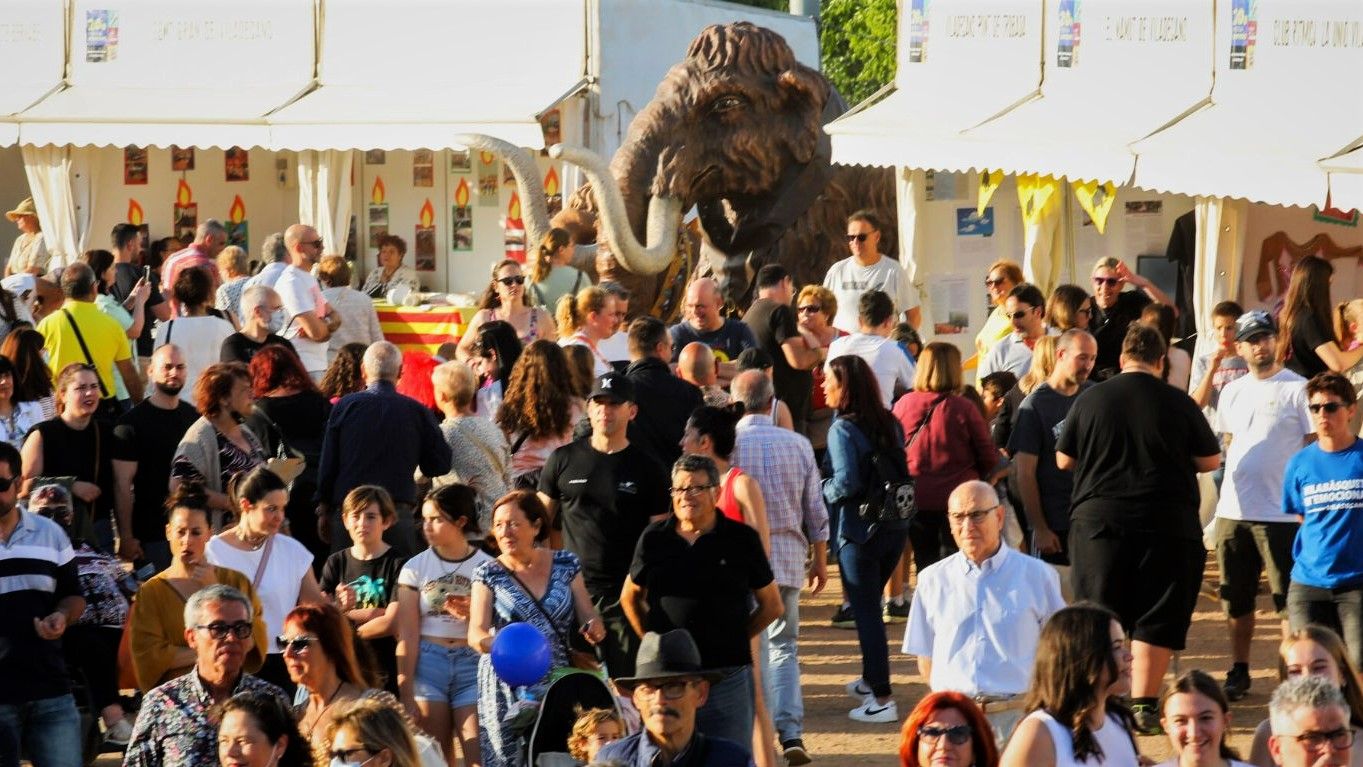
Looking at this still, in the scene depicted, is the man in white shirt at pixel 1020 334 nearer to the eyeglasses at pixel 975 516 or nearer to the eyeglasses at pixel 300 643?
the eyeglasses at pixel 975 516

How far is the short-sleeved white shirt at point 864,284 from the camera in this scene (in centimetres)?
1372

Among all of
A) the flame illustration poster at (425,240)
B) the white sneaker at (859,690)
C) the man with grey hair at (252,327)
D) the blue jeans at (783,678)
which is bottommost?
the flame illustration poster at (425,240)

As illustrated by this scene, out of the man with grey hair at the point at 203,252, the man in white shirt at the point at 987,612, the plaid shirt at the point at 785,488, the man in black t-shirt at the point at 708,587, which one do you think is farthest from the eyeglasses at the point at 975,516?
the man with grey hair at the point at 203,252

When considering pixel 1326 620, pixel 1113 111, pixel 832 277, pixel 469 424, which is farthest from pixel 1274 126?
pixel 469 424

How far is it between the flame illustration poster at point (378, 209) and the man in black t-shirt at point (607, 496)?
16360 millimetres

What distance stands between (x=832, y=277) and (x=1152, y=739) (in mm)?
5166

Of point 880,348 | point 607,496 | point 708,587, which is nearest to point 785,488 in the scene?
point 607,496

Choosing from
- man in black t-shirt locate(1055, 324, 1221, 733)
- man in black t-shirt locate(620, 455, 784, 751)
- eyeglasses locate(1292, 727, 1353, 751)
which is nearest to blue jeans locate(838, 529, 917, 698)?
man in black t-shirt locate(1055, 324, 1221, 733)

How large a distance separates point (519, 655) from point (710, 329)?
4738mm

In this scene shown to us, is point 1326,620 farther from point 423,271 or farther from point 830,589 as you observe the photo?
point 423,271

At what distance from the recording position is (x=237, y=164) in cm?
2581

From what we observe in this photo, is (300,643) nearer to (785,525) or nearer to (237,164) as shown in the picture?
(785,525)

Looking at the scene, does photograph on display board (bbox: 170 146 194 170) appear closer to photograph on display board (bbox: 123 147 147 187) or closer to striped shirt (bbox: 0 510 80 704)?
photograph on display board (bbox: 123 147 147 187)

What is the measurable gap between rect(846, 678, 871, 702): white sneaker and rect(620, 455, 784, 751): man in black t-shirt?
218 cm
